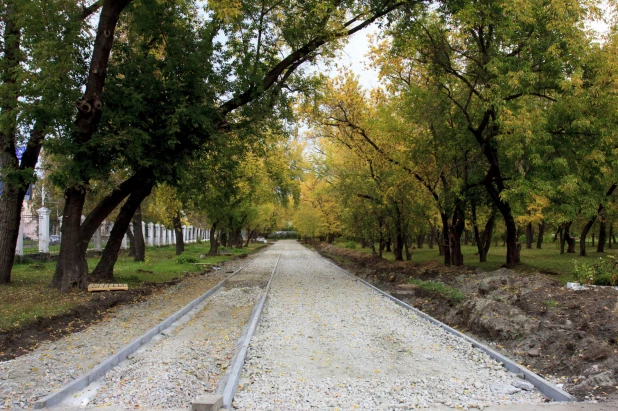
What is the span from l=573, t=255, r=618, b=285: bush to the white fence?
20218 mm

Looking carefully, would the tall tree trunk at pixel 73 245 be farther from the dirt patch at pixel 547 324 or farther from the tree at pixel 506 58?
the tree at pixel 506 58

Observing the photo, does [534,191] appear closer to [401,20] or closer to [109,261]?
[401,20]

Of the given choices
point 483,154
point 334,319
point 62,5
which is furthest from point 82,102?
point 483,154

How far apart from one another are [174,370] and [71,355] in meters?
1.82

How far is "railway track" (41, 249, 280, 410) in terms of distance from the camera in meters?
4.86

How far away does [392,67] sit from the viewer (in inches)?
703

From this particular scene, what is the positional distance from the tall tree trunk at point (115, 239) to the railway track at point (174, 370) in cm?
540

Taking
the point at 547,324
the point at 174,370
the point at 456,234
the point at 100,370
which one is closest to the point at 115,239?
the point at 100,370

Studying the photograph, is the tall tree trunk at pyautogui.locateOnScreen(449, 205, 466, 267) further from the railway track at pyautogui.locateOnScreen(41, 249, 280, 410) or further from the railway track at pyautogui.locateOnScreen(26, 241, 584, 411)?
the railway track at pyautogui.locateOnScreen(41, 249, 280, 410)

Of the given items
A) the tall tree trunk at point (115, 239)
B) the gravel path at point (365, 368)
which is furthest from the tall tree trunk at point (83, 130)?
the gravel path at point (365, 368)

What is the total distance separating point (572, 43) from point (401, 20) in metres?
4.94

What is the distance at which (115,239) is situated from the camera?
14.8m

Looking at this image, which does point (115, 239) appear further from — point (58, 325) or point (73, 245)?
point (58, 325)

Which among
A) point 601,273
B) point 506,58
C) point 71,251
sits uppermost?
point 506,58
